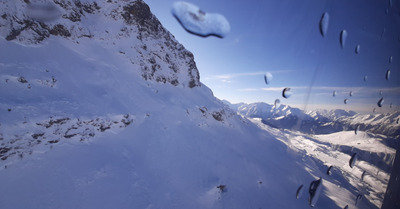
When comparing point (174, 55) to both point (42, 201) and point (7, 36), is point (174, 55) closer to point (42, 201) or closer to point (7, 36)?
point (7, 36)

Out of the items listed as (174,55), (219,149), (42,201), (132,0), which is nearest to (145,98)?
(219,149)

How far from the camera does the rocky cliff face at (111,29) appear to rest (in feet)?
34.9

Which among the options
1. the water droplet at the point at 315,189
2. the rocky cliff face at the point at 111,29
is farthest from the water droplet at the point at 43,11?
the water droplet at the point at 315,189

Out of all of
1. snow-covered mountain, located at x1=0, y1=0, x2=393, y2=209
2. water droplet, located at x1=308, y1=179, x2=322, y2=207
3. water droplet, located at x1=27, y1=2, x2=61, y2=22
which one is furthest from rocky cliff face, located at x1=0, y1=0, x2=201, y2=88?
water droplet, located at x1=308, y1=179, x2=322, y2=207

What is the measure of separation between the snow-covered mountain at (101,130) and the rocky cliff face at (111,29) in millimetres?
122

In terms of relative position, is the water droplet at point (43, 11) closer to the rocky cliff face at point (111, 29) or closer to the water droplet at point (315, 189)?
the rocky cliff face at point (111, 29)

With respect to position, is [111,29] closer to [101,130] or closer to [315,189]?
[101,130]

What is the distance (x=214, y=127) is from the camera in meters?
18.4

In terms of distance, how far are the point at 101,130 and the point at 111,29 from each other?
49.2 ft

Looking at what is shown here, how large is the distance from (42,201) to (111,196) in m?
2.23

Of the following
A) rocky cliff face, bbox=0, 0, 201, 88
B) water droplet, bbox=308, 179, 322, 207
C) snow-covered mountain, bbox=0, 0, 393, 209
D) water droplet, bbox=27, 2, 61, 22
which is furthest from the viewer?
water droplet, bbox=27, 2, 61, 22

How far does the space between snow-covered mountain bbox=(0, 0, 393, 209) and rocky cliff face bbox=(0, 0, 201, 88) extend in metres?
0.12

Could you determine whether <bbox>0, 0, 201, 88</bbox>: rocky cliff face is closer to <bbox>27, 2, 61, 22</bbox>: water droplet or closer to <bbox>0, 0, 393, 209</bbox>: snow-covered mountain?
<bbox>27, 2, 61, 22</bbox>: water droplet

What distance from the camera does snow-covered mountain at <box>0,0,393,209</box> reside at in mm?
6082
